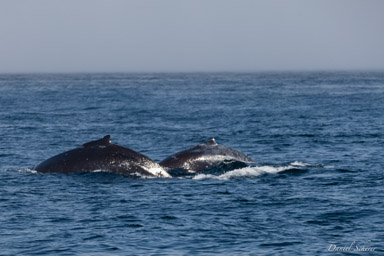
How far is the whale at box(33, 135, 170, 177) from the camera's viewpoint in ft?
67.6

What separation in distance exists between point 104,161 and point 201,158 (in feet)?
12.5

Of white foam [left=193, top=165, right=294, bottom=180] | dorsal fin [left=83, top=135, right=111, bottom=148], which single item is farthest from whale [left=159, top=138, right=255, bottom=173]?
dorsal fin [left=83, top=135, right=111, bottom=148]

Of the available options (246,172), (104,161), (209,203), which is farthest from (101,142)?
(246,172)

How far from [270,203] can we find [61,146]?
15334mm

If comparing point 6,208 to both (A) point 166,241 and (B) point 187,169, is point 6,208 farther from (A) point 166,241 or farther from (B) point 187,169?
(B) point 187,169

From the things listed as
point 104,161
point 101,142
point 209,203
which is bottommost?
point 209,203

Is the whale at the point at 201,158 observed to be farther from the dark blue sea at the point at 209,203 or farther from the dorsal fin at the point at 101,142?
the dorsal fin at the point at 101,142

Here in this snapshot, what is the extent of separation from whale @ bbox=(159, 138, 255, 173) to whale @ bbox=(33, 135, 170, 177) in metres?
1.59

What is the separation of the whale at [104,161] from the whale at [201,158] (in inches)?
62.5

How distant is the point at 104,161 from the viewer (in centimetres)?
2058

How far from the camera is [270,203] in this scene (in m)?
18.0

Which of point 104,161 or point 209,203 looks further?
point 104,161

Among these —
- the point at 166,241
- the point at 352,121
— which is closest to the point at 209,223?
the point at 166,241

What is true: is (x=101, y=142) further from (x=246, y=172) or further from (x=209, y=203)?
(x=246, y=172)
